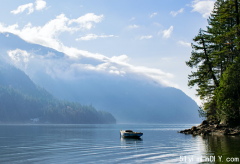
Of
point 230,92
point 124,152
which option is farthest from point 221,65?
point 124,152

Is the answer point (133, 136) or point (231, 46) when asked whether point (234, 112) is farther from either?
point (133, 136)

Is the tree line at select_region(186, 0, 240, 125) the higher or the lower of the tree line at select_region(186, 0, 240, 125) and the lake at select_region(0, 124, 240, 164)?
the higher

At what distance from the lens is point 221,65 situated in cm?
6100

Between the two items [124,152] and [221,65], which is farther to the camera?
[221,65]

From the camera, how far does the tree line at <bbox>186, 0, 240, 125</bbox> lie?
50.4 meters

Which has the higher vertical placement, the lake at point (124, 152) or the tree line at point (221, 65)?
the tree line at point (221, 65)

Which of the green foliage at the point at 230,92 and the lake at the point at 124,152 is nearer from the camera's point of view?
the lake at the point at 124,152

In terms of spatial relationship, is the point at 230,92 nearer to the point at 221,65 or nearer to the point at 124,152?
the point at 221,65

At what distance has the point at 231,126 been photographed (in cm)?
5819

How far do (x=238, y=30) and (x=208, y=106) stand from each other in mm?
21826

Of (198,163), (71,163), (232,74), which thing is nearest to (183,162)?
(198,163)

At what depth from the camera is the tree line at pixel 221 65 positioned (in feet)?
165

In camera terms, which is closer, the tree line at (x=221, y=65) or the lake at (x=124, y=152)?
the lake at (x=124, y=152)

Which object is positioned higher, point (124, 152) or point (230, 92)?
point (230, 92)
